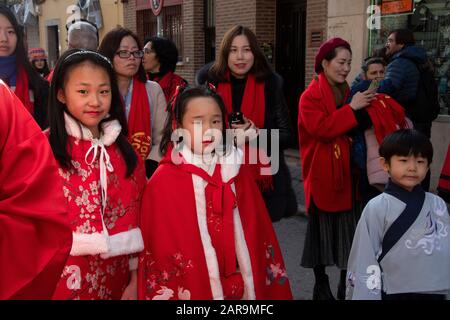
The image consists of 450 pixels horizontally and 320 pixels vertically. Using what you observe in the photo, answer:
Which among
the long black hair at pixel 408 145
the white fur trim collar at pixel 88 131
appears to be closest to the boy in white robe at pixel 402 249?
the long black hair at pixel 408 145

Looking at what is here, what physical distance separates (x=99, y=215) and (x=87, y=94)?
0.53 m

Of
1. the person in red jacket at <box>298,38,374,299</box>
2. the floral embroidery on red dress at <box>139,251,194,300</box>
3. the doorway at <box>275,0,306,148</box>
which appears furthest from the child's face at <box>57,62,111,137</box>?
the doorway at <box>275,0,306,148</box>

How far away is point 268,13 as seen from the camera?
32.7ft

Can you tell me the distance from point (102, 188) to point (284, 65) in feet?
26.7

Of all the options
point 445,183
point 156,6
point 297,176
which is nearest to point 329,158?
point 445,183

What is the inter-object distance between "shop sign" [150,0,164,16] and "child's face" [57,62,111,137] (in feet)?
36.7

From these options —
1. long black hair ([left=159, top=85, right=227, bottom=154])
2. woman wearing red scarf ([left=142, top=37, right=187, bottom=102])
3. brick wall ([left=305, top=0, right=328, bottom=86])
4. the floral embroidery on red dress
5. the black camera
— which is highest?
brick wall ([left=305, top=0, right=328, bottom=86])

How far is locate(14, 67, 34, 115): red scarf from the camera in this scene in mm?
3186

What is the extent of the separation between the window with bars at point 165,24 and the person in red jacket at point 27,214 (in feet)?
38.1

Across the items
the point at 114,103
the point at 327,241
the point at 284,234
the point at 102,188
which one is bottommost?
the point at 284,234

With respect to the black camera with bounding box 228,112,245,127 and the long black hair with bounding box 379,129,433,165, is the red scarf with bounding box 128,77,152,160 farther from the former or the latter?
the long black hair with bounding box 379,129,433,165

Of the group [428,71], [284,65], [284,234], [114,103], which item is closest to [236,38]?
[114,103]

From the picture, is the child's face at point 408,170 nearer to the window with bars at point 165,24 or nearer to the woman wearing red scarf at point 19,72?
the woman wearing red scarf at point 19,72
